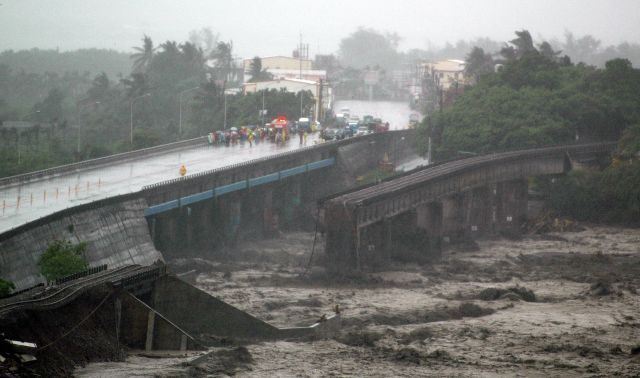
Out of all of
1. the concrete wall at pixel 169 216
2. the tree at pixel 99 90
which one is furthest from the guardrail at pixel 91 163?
the tree at pixel 99 90

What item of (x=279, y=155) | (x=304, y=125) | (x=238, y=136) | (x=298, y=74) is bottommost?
(x=279, y=155)

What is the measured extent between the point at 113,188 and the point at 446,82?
133 metres

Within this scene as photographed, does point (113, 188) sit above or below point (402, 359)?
above

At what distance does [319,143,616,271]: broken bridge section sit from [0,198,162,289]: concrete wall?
496 inches

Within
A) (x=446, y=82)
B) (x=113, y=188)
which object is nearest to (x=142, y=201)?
(x=113, y=188)

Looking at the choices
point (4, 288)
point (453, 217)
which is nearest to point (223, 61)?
point (453, 217)

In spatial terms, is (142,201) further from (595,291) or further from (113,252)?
(595,291)

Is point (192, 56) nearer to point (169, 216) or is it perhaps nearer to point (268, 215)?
point (268, 215)

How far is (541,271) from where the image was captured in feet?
247

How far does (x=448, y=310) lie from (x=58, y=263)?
20.8 metres

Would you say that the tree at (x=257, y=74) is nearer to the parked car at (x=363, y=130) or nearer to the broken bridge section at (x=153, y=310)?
the parked car at (x=363, y=130)

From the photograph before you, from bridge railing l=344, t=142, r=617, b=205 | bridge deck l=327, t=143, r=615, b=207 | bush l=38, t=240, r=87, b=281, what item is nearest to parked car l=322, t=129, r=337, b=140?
bridge railing l=344, t=142, r=617, b=205

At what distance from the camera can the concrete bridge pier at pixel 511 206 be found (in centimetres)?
9188

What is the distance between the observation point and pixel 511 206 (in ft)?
307
